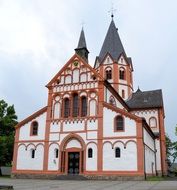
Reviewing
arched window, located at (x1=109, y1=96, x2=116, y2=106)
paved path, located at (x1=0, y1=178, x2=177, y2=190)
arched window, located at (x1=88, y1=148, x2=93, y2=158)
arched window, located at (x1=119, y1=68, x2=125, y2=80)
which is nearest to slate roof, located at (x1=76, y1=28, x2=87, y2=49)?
arched window, located at (x1=119, y1=68, x2=125, y2=80)

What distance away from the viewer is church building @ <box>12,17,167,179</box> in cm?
3269

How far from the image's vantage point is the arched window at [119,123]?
3381 centimetres

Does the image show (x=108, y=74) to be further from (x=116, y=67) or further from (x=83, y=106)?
(x=83, y=106)

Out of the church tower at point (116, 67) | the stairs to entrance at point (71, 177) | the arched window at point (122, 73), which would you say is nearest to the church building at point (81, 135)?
the stairs to entrance at point (71, 177)

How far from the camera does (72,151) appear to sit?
35438 mm

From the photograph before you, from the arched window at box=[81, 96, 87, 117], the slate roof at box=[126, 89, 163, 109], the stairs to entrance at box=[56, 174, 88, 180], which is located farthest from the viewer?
the slate roof at box=[126, 89, 163, 109]

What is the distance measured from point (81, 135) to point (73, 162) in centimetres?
363

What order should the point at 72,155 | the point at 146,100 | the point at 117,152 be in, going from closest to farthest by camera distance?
the point at 117,152 → the point at 72,155 → the point at 146,100

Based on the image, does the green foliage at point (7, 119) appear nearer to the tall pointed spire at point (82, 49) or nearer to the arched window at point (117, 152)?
the tall pointed spire at point (82, 49)

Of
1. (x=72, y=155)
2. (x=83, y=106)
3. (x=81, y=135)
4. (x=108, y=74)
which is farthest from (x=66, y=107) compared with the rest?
(x=108, y=74)

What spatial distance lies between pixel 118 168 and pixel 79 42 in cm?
2378

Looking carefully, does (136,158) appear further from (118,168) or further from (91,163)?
(91,163)

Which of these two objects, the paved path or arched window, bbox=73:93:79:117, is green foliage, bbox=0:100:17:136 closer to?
arched window, bbox=73:93:79:117

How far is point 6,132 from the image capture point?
4666cm
